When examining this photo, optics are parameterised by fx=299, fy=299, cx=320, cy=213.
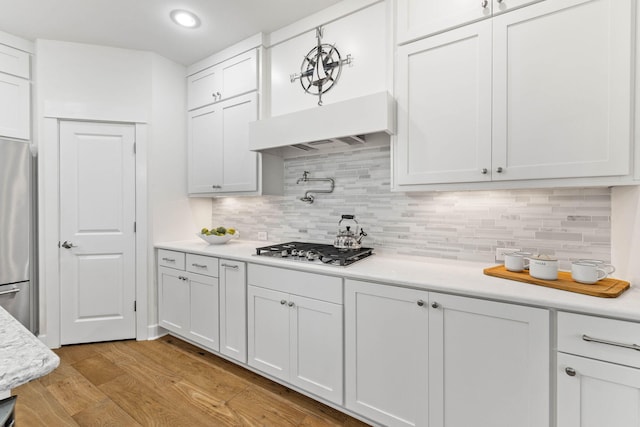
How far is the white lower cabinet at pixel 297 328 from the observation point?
177 cm

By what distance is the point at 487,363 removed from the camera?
1.34 meters

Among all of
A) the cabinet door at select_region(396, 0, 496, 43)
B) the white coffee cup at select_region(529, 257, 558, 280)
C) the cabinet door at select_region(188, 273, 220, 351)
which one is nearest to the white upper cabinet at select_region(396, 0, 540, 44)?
the cabinet door at select_region(396, 0, 496, 43)

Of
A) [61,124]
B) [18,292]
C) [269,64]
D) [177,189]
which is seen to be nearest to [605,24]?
[269,64]

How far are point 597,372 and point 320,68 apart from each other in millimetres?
2293

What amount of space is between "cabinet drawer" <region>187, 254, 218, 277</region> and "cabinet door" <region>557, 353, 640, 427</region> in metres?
2.17

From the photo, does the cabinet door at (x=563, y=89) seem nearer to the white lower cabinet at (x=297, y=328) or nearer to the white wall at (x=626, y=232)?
the white wall at (x=626, y=232)

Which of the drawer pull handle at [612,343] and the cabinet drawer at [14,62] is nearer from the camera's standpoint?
the drawer pull handle at [612,343]

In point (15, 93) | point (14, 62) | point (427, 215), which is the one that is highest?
point (14, 62)

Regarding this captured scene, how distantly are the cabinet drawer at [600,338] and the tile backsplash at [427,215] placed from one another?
2.13 ft

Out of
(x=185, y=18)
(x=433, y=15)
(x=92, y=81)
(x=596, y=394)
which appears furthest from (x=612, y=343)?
(x=92, y=81)

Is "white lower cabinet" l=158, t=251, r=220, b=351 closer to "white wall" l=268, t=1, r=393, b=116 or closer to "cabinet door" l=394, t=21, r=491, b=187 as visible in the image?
"white wall" l=268, t=1, r=393, b=116

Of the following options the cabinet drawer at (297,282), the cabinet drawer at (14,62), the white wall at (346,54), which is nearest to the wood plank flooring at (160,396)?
the cabinet drawer at (297,282)

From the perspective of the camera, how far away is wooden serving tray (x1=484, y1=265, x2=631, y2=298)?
48.0 inches

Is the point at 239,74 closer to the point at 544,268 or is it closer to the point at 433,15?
the point at 433,15
